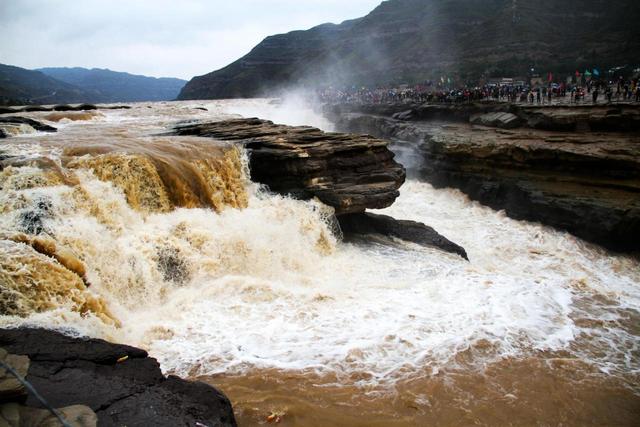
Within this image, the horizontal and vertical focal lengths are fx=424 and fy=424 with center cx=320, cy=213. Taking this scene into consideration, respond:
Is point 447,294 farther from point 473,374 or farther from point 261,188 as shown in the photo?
point 261,188

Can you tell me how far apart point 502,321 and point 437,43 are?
67889 mm

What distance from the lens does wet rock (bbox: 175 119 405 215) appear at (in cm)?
1276

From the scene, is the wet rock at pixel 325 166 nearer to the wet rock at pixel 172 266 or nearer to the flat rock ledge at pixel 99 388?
the wet rock at pixel 172 266

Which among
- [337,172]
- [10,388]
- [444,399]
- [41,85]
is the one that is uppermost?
[41,85]

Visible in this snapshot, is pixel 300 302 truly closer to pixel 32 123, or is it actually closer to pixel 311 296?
pixel 311 296

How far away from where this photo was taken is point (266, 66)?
106500mm

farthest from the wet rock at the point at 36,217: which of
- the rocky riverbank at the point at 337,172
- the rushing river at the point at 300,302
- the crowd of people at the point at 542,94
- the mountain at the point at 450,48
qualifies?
the mountain at the point at 450,48

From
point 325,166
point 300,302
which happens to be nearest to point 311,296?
point 300,302

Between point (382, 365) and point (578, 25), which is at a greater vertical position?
point (578, 25)

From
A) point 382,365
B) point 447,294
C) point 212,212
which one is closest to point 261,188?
point 212,212

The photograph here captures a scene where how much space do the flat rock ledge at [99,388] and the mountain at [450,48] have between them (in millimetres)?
42417

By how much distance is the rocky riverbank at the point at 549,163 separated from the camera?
46.1 ft

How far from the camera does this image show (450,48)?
6350 centimetres

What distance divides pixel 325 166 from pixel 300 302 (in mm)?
5596
